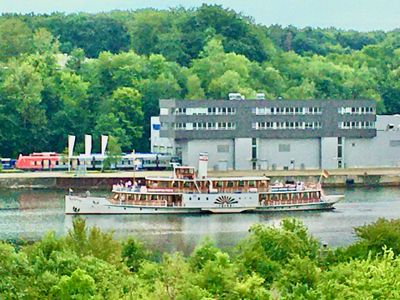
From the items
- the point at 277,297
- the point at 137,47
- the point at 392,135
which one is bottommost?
the point at 277,297

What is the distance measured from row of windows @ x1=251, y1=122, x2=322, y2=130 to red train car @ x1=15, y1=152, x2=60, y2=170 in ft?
34.0

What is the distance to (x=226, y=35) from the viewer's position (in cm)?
9662

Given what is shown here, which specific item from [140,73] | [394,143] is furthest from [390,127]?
[140,73]

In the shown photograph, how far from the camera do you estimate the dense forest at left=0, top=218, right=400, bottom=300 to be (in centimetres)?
2750

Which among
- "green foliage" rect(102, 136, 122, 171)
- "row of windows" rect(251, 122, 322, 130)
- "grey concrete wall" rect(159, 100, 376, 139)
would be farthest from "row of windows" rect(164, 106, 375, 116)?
"green foliage" rect(102, 136, 122, 171)

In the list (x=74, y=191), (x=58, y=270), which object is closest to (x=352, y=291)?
(x=58, y=270)

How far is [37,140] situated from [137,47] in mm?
23965

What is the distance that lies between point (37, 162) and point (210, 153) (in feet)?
29.4

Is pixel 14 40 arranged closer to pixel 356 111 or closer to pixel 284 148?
pixel 284 148

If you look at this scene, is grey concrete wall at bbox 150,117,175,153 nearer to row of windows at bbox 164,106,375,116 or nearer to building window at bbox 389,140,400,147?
row of windows at bbox 164,106,375,116

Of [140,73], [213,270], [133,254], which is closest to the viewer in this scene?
[213,270]

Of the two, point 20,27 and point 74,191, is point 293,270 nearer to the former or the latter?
point 74,191

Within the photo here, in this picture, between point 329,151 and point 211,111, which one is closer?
point 211,111

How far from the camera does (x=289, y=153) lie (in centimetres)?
7044
